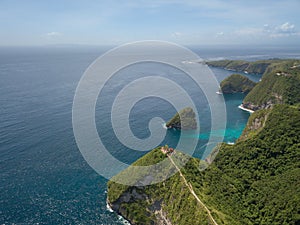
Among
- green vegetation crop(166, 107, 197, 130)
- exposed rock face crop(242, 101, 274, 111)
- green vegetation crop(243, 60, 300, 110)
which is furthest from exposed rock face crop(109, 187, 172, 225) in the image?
exposed rock face crop(242, 101, 274, 111)

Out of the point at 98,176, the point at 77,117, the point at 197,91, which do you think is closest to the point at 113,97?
the point at 77,117

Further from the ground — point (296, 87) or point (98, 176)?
point (296, 87)

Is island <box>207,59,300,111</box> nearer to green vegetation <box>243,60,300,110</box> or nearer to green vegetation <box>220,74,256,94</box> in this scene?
green vegetation <box>243,60,300,110</box>

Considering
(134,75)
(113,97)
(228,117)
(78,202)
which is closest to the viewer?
(78,202)

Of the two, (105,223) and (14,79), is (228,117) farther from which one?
(14,79)

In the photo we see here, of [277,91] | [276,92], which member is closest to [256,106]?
[276,92]

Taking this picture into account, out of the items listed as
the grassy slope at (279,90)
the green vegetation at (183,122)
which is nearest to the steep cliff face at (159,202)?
the green vegetation at (183,122)

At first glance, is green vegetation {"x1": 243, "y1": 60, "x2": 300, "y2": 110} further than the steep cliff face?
Yes

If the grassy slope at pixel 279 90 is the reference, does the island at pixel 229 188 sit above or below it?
below

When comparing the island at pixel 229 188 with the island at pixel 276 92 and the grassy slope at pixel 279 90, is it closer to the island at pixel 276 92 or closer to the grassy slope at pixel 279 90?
the grassy slope at pixel 279 90
